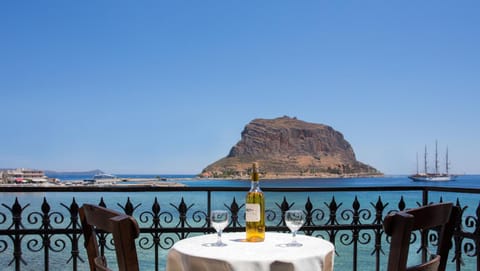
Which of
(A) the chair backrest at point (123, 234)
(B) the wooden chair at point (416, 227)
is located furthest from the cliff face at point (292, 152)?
(A) the chair backrest at point (123, 234)

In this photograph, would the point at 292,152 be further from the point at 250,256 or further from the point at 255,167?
the point at 250,256

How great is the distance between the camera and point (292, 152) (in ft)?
247

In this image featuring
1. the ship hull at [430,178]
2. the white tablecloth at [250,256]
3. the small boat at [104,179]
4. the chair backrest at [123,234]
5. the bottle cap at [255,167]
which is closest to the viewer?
the chair backrest at [123,234]

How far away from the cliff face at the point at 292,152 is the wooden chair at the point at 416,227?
63567 mm

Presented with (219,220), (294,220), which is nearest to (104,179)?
(219,220)

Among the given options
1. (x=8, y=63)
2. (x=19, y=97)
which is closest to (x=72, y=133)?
(x=8, y=63)

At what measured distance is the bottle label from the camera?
2133 mm

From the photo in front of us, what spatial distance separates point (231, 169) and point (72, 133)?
25.3 meters

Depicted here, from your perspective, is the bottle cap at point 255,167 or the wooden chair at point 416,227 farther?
the bottle cap at point 255,167

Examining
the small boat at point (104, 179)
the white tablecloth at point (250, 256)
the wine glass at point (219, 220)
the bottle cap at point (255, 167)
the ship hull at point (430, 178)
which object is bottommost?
the ship hull at point (430, 178)

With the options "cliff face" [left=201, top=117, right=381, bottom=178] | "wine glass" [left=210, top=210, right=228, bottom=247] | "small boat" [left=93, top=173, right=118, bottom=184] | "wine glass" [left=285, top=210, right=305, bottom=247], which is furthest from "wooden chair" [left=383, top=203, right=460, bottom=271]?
"cliff face" [left=201, top=117, right=381, bottom=178]

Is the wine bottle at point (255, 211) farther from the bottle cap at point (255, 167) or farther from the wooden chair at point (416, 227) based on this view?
the wooden chair at point (416, 227)

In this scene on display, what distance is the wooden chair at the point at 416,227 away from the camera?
58.4 inches

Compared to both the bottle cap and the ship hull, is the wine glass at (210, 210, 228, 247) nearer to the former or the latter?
the bottle cap
